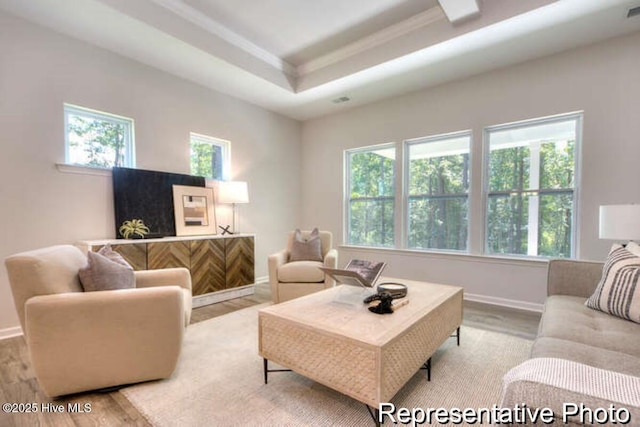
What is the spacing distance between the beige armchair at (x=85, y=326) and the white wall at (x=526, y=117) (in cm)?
329

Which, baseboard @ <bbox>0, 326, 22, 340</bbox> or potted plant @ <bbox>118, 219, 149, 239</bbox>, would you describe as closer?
baseboard @ <bbox>0, 326, 22, 340</bbox>

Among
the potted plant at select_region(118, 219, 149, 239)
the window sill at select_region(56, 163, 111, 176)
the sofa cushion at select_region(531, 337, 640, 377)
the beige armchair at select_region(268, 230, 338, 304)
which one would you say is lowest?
the beige armchair at select_region(268, 230, 338, 304)

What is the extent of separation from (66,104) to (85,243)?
Answer: 139 cm

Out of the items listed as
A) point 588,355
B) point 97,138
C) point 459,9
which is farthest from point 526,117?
point 97,138

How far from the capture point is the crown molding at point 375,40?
2.98m

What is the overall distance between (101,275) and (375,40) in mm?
3448

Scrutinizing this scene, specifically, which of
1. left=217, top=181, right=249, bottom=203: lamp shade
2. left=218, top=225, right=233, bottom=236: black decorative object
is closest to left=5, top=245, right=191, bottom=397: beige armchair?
left=217, top=181, right=249, bottom=203: lamp shade

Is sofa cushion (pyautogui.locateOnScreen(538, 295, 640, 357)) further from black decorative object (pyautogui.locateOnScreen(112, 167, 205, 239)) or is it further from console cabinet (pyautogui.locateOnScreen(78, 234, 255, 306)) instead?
black decorative object (pyautogui.locateOnScreen(112, 167, 205, 239))

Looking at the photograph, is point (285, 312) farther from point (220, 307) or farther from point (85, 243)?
point (85, 243)

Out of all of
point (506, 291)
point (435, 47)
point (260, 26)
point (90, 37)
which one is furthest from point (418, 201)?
point (90, 37)

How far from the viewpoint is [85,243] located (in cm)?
279

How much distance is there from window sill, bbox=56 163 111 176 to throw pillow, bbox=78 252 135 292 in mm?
1592

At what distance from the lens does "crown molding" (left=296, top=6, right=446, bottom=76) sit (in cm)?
298

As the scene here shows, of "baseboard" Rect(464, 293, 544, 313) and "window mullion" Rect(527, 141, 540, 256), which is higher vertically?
"window mullion" Rect(527, 141, 540, 256)
